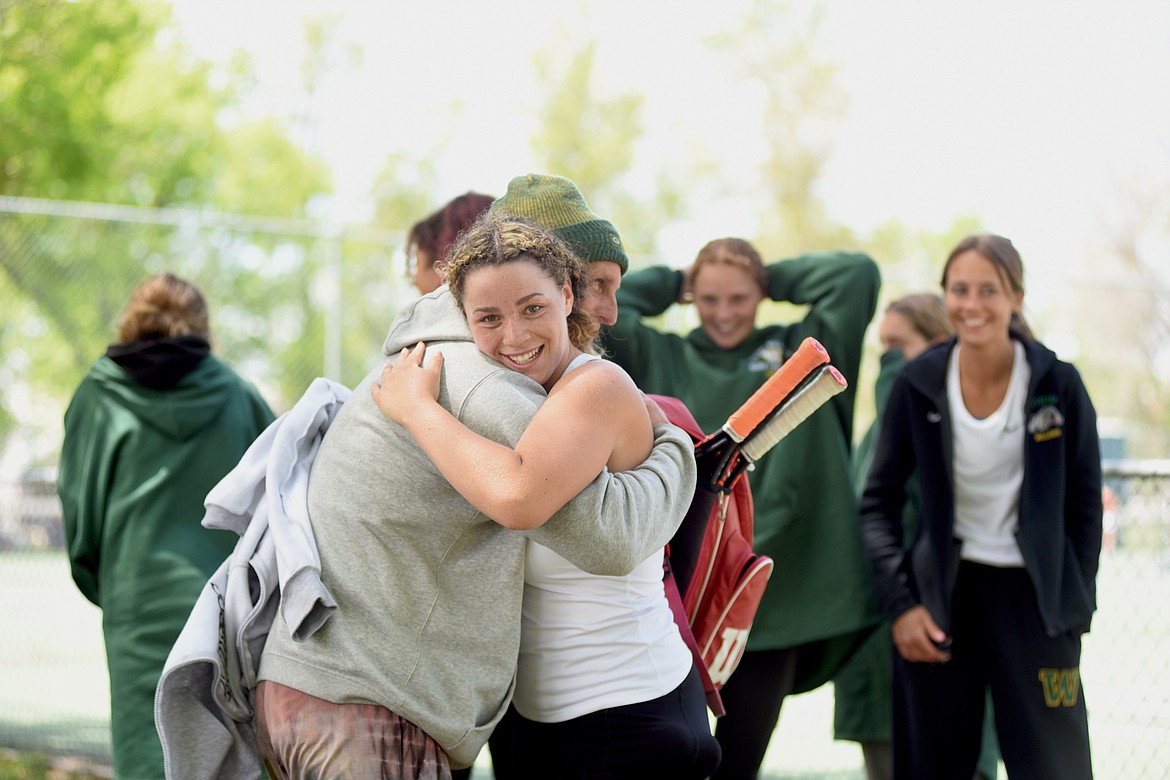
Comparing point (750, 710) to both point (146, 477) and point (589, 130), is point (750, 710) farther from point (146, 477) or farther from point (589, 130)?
point (589, 130)

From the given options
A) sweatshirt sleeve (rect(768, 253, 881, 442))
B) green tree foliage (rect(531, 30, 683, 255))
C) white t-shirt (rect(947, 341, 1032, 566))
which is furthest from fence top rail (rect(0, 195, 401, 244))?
green tree foliage (rect(531, 30, 683, 255))

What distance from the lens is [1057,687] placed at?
332 centimetres

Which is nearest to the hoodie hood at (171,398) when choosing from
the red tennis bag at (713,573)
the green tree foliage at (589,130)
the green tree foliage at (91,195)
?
the red tennis bag at (713,573)

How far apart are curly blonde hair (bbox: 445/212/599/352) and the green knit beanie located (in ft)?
0.78

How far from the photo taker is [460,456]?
1.93 m

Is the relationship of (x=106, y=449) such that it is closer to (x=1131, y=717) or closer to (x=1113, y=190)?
(x=1131, y=717)

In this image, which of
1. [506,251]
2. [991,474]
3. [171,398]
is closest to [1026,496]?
[991,474]

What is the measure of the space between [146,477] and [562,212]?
219cm

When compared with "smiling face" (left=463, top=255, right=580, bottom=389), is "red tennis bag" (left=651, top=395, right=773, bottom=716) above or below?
below

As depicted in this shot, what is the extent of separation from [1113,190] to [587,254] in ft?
87.6

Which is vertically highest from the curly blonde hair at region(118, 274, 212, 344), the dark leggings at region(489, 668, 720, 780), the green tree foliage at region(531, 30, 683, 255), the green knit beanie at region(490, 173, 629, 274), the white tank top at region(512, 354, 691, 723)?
the green tree foliage at region(531, 30, 683, 255)

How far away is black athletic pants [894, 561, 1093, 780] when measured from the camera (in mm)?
3312

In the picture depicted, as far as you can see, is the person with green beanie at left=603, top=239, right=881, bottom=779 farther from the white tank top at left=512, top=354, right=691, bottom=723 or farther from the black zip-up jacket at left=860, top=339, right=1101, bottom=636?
the white tank top at left=512, top=354, right=691, bottom=723

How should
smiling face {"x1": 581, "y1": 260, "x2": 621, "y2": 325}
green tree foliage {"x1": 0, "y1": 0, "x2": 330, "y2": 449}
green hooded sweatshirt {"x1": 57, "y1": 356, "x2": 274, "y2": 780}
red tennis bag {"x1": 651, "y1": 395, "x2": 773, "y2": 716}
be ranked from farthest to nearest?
green tree foliage {"x1": 0, "y1": 0, "x2": 330, "y2": 449} < green hooded sweatshirt {"x1": 57, "y1": 356, "x2": 274, "y2": 780} < smiling face {"x1": 581, "y1": 260, "x2": 621, "y2": 325} < red tennis bag {"x1": 651, "y1": 395, "x2": 773, "y2": 716}
